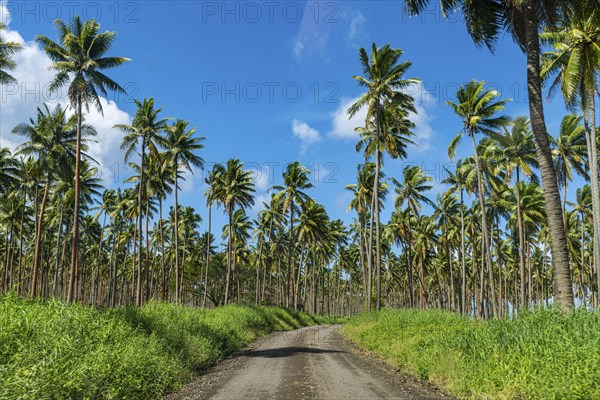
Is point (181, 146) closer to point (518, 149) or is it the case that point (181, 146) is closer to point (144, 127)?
point (144, 127)

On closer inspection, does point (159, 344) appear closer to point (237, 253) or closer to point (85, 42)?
point (85, 42)

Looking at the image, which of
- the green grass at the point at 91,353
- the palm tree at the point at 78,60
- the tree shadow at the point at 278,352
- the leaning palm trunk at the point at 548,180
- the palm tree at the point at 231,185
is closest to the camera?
the green grass at the point at 91,353

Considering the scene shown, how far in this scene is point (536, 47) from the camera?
11.1 meters

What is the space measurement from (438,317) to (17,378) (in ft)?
52.4

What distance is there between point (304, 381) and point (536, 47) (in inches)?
443

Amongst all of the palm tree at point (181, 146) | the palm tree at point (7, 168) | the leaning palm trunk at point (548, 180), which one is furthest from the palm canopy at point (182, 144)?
the leaning palm trunk at point (548, 180)

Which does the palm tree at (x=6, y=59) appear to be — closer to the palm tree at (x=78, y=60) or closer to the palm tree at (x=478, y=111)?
the palm tree at (x=78, y=60)

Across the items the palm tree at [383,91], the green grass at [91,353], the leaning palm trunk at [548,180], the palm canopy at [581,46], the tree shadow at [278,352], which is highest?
the palm tree at [383,91]

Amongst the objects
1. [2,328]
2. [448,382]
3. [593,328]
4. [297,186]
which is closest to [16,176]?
[297,186]

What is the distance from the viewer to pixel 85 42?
80.5ft

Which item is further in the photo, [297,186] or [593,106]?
[297,186]

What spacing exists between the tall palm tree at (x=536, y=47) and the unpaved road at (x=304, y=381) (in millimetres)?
4446

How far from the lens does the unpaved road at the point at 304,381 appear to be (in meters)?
8.81

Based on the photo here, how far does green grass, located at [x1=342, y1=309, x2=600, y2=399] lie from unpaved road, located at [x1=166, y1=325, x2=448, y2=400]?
2.21 ft
